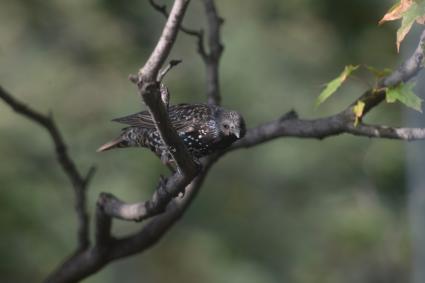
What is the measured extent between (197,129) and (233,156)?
831 cm

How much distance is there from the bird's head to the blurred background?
6.42 metres

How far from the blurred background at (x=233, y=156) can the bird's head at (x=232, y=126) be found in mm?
6417

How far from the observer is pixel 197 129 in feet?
16.9

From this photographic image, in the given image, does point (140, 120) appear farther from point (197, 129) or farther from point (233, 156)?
point (233, 156)

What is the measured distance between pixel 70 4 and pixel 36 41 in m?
0.76

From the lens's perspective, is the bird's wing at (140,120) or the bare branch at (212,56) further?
the bare branch at (212,56)

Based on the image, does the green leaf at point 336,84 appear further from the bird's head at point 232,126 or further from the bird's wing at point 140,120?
the bird's wing at point 140,120

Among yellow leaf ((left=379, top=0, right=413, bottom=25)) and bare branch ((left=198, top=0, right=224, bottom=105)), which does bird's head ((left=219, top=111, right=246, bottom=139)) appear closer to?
bare branch ((left=198, top=0, right=224, bottom=105))

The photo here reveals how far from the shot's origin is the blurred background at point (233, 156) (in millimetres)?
12250

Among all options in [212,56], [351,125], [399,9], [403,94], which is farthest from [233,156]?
[399,9]

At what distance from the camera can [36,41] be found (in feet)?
47.8

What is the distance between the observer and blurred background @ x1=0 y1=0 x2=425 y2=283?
12.2 meters

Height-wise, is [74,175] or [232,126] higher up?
[232,126]

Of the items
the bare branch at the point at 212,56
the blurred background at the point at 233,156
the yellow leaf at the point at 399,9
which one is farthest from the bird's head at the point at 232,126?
the blurred background at the point at 233,156
